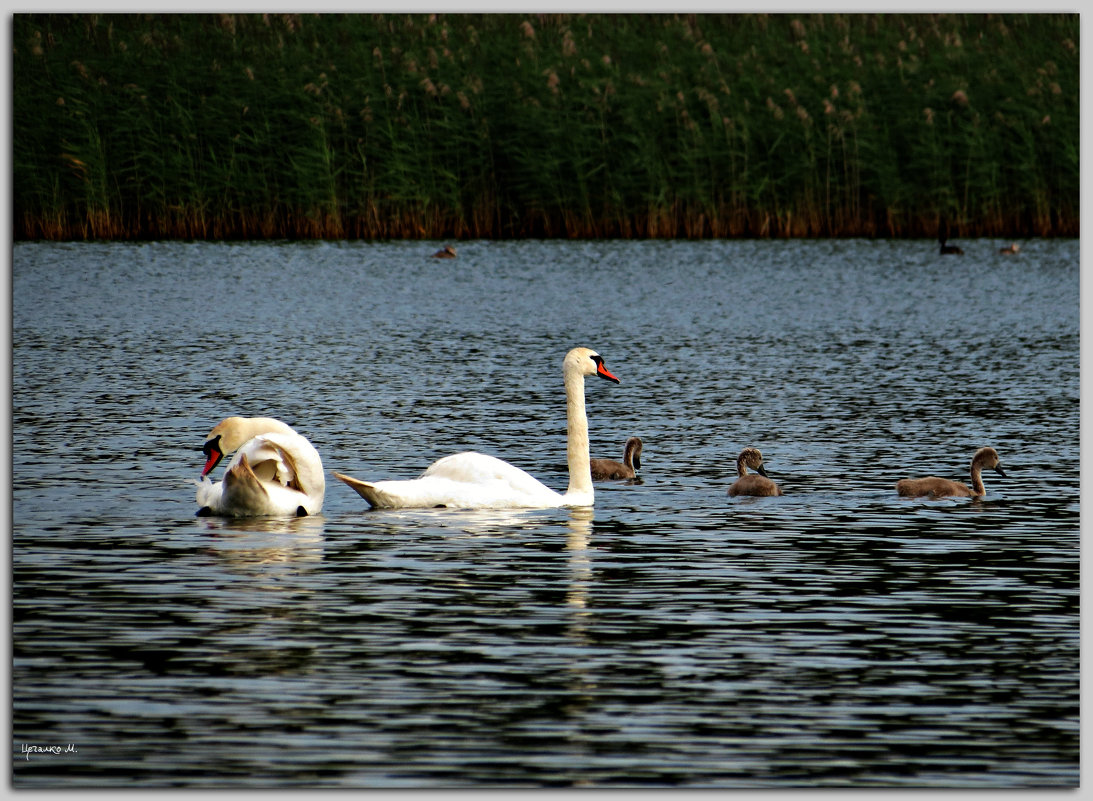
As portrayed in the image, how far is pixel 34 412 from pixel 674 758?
1224cm

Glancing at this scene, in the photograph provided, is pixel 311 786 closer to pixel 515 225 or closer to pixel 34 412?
pixel 34 412

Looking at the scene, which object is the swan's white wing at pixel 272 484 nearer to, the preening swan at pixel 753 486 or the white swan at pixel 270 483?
the white swan at pixel 270 483

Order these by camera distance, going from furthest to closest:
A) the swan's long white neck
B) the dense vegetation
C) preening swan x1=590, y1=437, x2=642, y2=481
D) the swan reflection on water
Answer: the dense vegetation → preening swan x1=590, y1=437, x2=642, y2=481 → the swan's long white neck → the swan reflection on water

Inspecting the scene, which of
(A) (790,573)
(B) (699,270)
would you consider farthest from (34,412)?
(B) (699,270)

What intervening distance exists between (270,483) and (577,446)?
2.21 m

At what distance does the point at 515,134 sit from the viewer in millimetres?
38969

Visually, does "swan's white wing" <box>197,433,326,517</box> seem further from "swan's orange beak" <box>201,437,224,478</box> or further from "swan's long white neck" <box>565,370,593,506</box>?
"swan's long white neck" <box>565,370,593,506</box>

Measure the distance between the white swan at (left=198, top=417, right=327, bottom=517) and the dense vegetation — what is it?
24.8m

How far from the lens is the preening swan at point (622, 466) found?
15078 mm

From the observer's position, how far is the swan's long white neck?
1363 cm

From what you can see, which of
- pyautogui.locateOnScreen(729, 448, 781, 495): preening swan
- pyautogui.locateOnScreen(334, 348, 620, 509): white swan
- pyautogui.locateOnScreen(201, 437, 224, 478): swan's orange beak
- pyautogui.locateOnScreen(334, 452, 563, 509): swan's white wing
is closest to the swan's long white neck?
pyautogui.locateOnScreen(334, 348, 620, 509): white swan

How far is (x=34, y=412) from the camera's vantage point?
1812 cm

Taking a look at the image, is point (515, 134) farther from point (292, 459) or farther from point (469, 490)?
point (292, 459)

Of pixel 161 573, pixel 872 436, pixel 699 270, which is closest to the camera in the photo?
pixel 161 573
